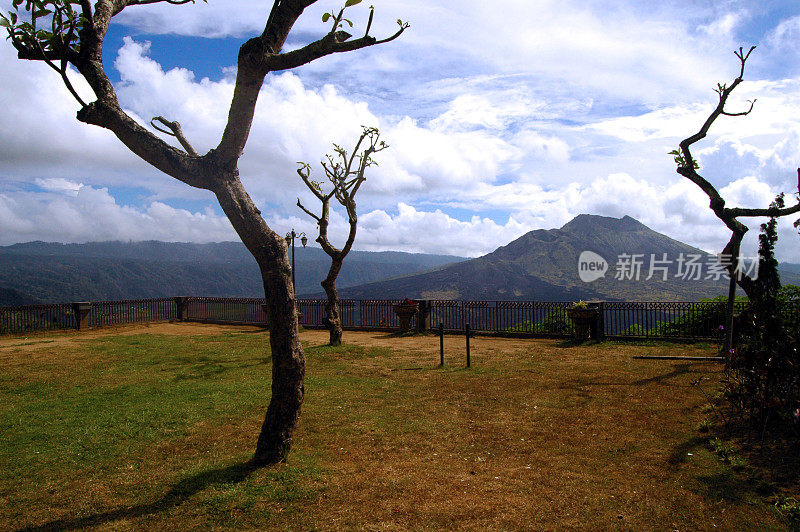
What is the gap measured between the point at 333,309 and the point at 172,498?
1107cm

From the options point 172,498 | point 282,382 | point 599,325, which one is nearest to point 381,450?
point 282,382

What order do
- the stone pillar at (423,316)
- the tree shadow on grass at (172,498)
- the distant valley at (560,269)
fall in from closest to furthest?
the tree shadow on grass at (172,498)
the stone pillar at (423,316)
the distant valley at (560,269)

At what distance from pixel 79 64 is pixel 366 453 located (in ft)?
18.3

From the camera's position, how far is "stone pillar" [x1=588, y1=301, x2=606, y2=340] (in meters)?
15.1

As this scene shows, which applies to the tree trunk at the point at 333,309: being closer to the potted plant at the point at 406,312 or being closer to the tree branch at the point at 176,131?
the potted plant at the point at 406,312

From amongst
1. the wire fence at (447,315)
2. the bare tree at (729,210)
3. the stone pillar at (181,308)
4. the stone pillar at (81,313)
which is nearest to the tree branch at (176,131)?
the wire fence at (447,315)

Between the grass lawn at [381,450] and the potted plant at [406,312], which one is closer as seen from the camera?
the grass lawn at [381,450]

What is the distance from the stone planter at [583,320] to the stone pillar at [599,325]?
7 cm

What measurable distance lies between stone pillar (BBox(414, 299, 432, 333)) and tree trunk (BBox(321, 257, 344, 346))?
3962 mm

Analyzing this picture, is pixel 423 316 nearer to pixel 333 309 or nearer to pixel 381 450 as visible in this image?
pixel 333 309

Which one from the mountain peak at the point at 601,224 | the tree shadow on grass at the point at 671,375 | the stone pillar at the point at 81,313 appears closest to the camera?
the tree shadow on grass at the point at 671,375

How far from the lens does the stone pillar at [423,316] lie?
61.8 feet

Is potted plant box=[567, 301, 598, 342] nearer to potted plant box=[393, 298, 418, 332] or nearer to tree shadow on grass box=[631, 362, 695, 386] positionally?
tree shadow on grass box=[631, 362, 695, 386]

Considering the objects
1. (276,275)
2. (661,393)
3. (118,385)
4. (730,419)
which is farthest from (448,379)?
(118,385)
